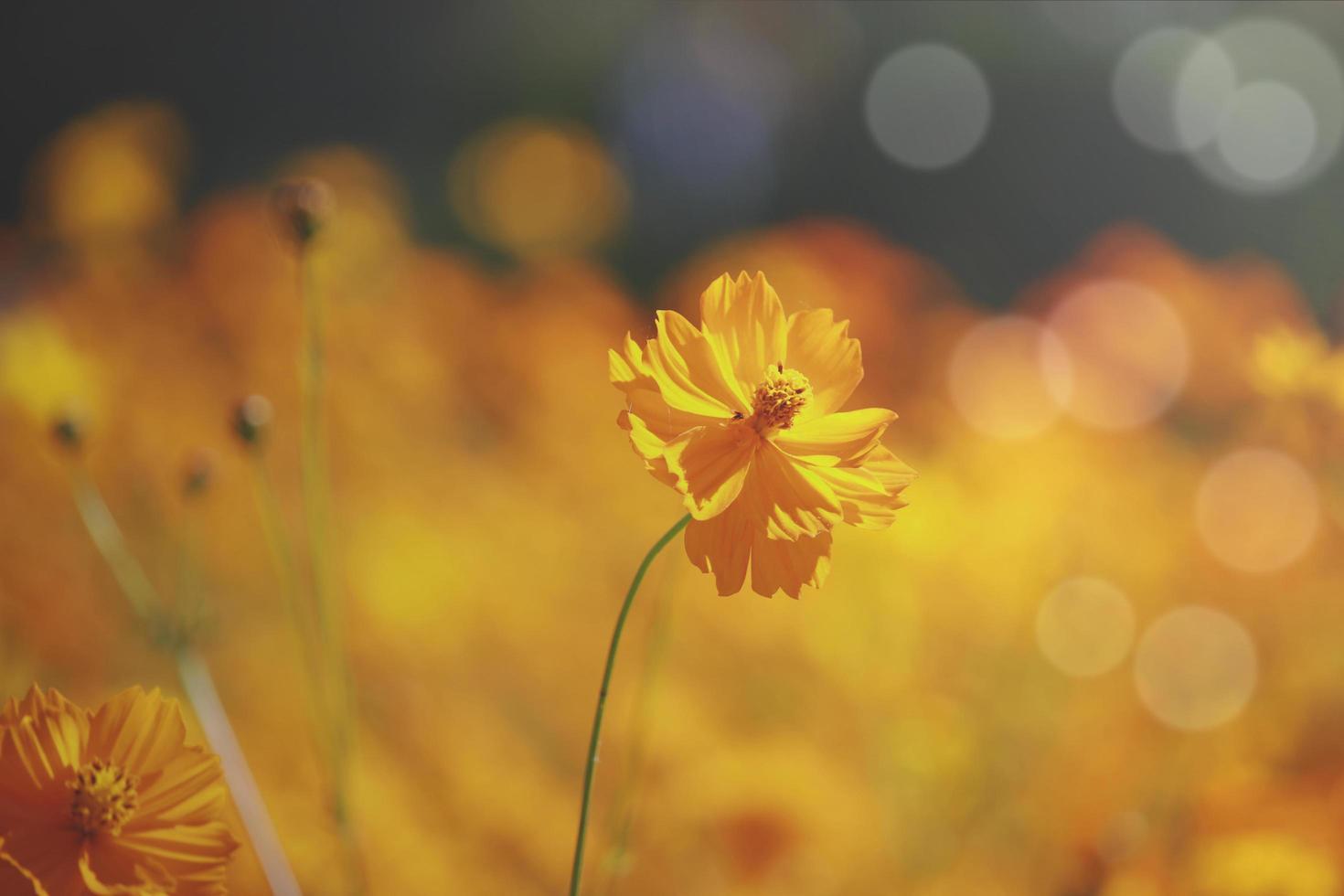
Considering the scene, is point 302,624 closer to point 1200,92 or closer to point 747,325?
point 747,325

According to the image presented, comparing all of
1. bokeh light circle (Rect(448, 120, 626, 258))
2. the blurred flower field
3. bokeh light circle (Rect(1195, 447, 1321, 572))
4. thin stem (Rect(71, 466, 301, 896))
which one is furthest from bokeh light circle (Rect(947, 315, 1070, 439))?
thin stem (Rect(71, 466, 301, 896))

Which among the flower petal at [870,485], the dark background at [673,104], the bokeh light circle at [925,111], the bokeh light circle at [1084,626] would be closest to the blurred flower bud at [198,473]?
the flower petal at [870,485]

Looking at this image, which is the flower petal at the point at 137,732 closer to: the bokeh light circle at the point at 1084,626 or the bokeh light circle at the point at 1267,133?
the bokeh light circle at the point at 1084,626

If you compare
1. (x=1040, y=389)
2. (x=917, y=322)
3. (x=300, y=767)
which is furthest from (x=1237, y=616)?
(x=300, y=767)

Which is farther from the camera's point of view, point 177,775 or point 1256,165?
point 1256,165

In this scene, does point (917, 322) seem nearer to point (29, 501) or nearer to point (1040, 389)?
point (1040, 389)
